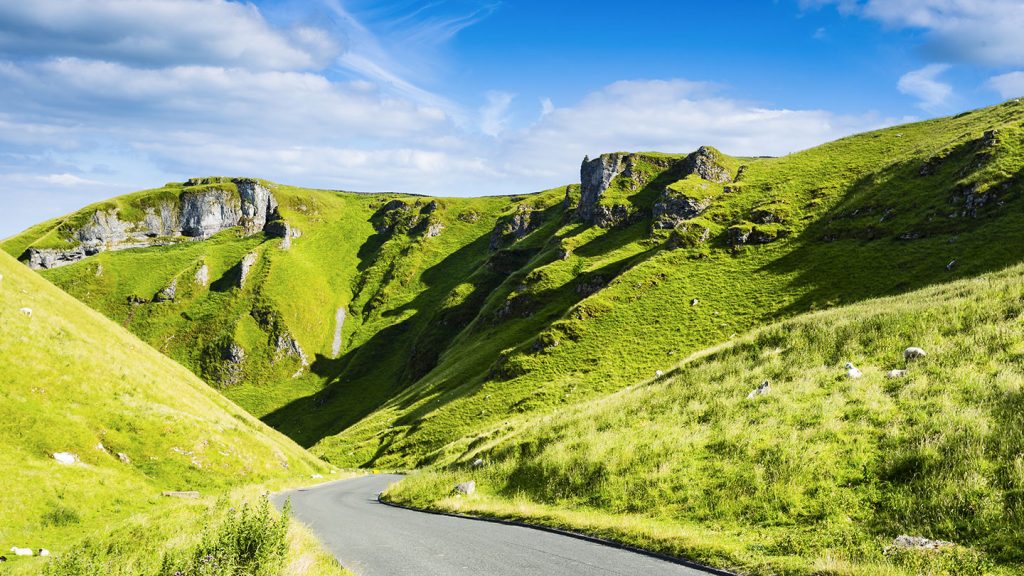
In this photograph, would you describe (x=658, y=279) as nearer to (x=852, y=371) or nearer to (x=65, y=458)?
(x=852, y=371)

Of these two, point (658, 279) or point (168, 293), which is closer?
point (658, 279)

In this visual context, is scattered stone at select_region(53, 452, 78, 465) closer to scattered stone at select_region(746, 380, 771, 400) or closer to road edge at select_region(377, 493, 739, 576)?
road edge at select_region(377, 493, 739, 576)

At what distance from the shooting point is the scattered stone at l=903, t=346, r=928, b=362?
18.9 m

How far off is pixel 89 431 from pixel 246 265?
575 feet

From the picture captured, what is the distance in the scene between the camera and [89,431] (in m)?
31.1

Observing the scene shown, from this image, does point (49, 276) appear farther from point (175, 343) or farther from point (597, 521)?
point (597, 521)

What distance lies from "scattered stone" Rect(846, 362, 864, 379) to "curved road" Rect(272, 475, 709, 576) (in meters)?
13.2

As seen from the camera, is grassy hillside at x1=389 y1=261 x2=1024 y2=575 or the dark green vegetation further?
the dark green vegetation

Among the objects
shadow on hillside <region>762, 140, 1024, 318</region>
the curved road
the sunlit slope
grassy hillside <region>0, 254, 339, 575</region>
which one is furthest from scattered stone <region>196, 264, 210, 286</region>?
the curved road

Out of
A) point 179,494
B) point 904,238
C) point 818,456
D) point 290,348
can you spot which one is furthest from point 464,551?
point 290,348

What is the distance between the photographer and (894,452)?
43.6 ft

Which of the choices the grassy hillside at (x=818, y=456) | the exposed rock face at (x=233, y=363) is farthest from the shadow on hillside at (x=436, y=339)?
the grassy hillside at (x=818, y=456)

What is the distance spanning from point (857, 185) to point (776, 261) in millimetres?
26332

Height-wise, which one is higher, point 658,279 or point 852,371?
point 658,279
